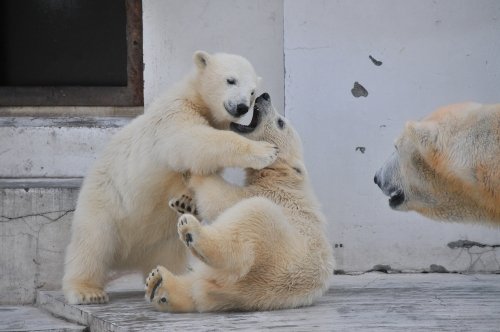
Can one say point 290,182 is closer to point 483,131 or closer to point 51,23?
point 483,131

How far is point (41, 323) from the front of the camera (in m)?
5.54

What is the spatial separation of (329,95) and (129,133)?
138 cm

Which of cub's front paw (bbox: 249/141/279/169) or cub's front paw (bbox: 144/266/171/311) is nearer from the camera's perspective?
cub's front paw (bbox: 144/266/171/311)

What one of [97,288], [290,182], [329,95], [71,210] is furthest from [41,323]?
[329,95]

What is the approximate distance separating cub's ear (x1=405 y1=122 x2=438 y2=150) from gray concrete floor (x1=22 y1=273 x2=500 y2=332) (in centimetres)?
76

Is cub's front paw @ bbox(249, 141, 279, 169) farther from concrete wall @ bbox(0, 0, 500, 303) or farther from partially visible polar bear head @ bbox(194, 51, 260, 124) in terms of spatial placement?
concrete wall @ bbox(0, 0, 500, 303)

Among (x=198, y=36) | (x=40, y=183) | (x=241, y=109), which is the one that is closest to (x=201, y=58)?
(x=241, y=109)

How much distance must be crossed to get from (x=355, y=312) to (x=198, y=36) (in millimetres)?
2481

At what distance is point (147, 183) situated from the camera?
5.43 meters

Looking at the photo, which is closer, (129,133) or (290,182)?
(290,182)

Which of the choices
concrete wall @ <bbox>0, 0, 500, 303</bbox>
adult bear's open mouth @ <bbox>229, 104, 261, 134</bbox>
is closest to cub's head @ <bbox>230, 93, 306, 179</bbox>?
adult bear's open mouth @ <bbox>229, 104, 261, 134</bbox>

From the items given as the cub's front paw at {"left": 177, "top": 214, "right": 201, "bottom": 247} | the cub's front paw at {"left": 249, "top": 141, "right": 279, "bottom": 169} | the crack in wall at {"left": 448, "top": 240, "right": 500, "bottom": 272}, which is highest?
the cub's front paw at {"left": 249, "top": 141, "right": 279, "bottom": 169}

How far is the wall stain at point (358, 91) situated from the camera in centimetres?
640

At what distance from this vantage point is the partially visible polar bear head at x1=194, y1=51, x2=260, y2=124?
5.40 metres
